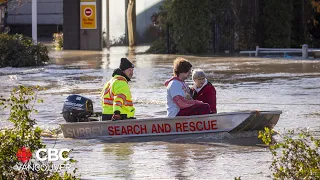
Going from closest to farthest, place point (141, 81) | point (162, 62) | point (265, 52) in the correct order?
point (141, 81), point (162, 62), point (265, 52)

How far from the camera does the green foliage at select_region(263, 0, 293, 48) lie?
3391 cm

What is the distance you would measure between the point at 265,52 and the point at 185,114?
1942 centimetres

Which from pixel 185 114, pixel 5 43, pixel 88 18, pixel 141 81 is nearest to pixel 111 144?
pixel 185 114

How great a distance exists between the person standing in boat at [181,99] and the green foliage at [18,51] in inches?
567

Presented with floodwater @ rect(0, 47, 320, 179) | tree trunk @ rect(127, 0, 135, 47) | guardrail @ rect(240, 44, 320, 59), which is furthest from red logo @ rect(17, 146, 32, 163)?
tree trunk @ rect(127, 0, 135, 47)

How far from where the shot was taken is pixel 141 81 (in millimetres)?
21844

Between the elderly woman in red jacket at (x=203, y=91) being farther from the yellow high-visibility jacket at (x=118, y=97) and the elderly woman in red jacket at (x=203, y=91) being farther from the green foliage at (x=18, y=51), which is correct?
the green foliage at (x=18, y=51)

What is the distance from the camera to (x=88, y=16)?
3622 cm

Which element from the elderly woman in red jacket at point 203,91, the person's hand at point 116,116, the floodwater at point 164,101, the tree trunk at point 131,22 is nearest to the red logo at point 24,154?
the floodwater at point 164,101

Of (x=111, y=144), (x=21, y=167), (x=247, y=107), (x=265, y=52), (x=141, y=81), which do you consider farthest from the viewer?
(x=265, y=52)

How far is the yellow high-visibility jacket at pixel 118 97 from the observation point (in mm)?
12639

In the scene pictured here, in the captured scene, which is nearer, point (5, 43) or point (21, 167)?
point (21, 167)

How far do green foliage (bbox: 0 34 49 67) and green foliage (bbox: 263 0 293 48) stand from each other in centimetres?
1048

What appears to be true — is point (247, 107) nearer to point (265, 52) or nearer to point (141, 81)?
point (141, 81)
